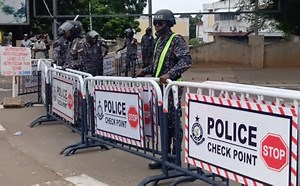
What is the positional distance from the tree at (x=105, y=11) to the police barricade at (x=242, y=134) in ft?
79.9

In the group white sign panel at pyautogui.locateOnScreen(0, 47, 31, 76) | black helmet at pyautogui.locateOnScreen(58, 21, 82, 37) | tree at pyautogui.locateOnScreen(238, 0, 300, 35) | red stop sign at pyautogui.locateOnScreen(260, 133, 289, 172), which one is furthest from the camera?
tree at pyautogui.locateOnScreen(238, 0, 300, 35)

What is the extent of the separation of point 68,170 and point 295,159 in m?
3.61

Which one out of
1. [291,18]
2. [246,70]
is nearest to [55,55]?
[246,70]

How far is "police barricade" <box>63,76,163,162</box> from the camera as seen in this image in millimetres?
6273

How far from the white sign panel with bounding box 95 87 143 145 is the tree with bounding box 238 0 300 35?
1663 cm

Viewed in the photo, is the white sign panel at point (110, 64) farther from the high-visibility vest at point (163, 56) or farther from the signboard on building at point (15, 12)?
the high-visibility vest at point (163, 56)

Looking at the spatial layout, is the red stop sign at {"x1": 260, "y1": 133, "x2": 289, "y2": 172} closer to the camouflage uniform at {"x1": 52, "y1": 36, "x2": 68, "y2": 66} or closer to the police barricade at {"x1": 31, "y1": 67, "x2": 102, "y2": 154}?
the police barricade at {"x1": 31, "y1": 67, "x2": 102, "y2": 154}

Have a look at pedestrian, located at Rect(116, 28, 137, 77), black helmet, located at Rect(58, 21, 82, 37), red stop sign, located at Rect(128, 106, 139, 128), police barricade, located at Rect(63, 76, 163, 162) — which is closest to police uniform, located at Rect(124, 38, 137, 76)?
pedestrian, located at Rect(116, 28, 137, 77)

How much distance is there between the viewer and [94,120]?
24.6 feet

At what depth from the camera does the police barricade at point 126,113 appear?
20.6 ft

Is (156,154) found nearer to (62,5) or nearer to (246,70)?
(246,70)

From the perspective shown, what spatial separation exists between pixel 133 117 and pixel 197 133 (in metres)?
1.37

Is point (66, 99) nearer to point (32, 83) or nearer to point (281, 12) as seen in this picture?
point (32, 83)

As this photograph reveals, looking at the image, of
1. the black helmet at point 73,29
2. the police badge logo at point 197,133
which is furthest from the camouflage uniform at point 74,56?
the police badge logo at point 197,133
